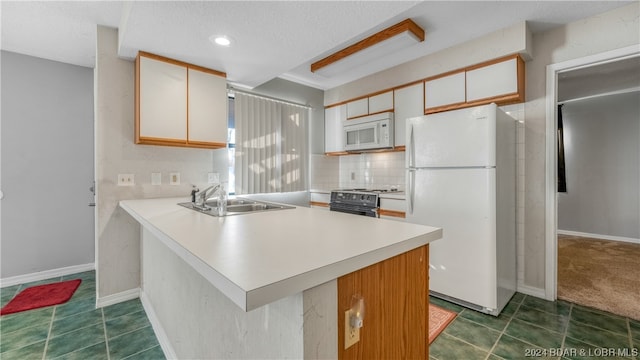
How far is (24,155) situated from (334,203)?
3.38 meters

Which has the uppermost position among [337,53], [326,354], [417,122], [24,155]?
[337,53]

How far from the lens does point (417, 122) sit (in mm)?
2598

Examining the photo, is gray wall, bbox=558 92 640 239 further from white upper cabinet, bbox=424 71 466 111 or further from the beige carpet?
white upper cabinet, bbox=424 71 466 111

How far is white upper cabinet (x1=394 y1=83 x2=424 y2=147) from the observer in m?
3.12

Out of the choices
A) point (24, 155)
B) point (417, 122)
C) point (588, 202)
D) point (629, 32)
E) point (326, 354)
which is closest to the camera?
point (326, 354)

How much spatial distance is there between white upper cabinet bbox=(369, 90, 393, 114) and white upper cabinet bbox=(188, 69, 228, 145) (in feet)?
6.04

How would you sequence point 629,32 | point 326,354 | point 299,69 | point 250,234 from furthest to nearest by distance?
1. point 299,69
2. point 629,32
3. point 250,234
4. point 326,354

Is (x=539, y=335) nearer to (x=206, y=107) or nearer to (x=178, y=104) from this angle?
(x=206, y=107)

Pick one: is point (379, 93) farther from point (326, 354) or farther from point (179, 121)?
point (326, 354)

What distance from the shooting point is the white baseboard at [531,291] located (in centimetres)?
252

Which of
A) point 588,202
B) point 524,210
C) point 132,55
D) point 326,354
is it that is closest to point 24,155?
point 132,55

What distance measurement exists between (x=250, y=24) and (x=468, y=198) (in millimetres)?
2132

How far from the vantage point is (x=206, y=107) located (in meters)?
2.70

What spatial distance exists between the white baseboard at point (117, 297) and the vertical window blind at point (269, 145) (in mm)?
1395
